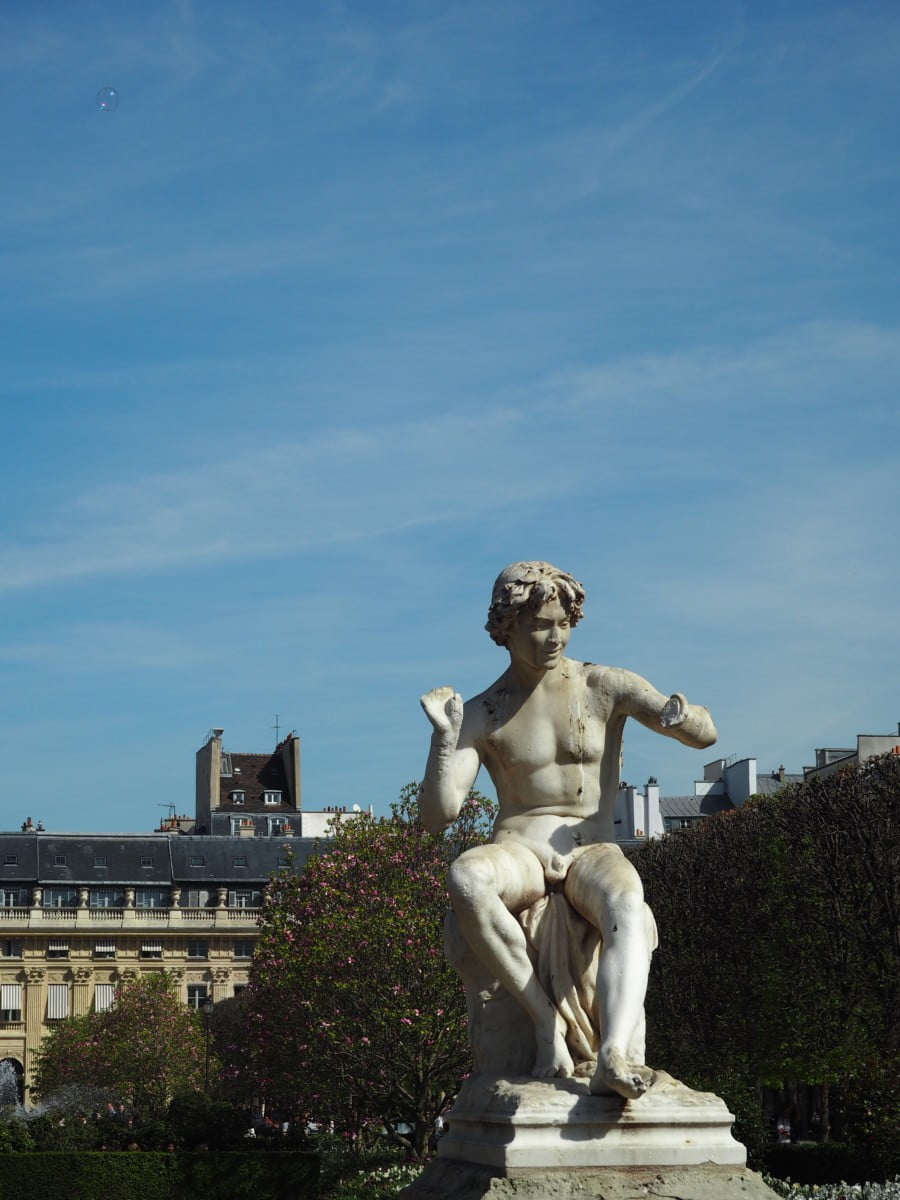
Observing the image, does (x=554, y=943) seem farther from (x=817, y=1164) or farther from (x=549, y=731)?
(x=817, y=1164)

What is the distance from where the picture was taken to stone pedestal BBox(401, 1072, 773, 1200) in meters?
6.36

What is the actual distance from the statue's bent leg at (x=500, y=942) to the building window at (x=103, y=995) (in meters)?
72.3

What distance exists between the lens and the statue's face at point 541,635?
24.5 ft

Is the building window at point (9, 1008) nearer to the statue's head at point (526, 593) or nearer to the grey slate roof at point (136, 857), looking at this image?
the grey slate roof at point (136, 857)

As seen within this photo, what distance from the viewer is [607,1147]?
21.0ft

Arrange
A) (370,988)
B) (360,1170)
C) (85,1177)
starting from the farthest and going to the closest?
(370,988) → (360,1170) → (85,1177)

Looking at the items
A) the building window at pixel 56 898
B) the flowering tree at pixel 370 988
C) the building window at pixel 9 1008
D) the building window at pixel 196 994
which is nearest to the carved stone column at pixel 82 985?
the building window at pixel 9 1008

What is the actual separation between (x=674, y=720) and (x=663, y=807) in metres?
71.3

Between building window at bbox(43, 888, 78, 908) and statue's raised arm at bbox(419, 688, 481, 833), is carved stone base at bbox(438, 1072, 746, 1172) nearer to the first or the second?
statue's raised arm at bbox(419, 688, 481, 833)

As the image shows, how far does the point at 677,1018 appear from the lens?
104 feet

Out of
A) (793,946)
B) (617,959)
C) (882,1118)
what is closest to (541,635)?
(617,959)

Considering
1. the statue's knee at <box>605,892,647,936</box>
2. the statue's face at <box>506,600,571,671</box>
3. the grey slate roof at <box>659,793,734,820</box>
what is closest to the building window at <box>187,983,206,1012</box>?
the grey slate roof at <box>659,793,734,820</box>

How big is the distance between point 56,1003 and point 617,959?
7403cm

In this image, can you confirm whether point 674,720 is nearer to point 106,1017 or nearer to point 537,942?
point 537,942
